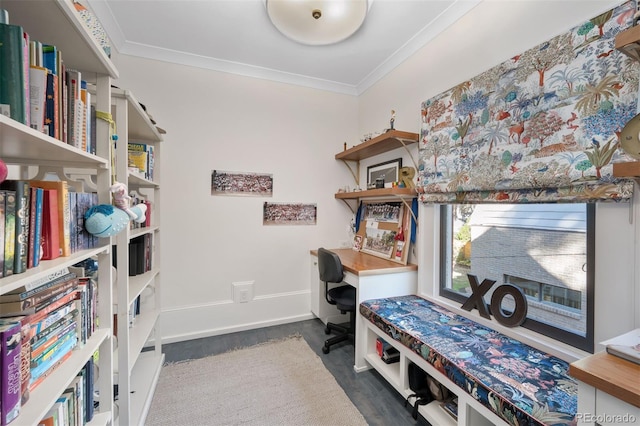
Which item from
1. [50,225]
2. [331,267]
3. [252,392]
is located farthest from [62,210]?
[331,267]

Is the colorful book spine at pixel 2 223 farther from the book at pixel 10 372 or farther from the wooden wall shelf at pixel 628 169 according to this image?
the wooden wall shelf at pixel 628 169

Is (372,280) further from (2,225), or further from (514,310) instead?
(2,225)

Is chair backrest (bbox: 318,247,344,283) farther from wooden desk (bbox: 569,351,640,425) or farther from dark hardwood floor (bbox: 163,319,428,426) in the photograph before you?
wooden desk (bbox: 569,351,640,425)

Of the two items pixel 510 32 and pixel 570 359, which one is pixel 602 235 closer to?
pixel 570 359

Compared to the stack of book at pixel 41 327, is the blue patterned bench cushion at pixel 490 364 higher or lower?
lower

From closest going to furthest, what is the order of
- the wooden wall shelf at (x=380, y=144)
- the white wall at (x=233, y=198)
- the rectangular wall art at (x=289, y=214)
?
the wooden wall shelf at (x=380, y=144) → the white wall at (x=233, y=198) → the rectangular wall art at (x=289, y=214)

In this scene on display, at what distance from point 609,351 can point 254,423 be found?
1.71 m

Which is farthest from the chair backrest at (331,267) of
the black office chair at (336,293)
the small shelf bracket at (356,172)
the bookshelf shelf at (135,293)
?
the bookshelf shelf at (135,293)

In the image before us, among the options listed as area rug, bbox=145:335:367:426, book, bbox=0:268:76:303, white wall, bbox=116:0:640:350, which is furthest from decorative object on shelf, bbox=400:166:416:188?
book, bbox=0:268:76:303

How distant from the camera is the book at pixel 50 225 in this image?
2.62ft

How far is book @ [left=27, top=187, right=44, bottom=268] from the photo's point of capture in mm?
731

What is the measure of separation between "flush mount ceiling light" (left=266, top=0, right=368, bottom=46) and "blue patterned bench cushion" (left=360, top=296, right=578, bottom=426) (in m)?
1.97

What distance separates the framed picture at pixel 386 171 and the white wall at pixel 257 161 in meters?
0.07

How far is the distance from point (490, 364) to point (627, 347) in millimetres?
504
